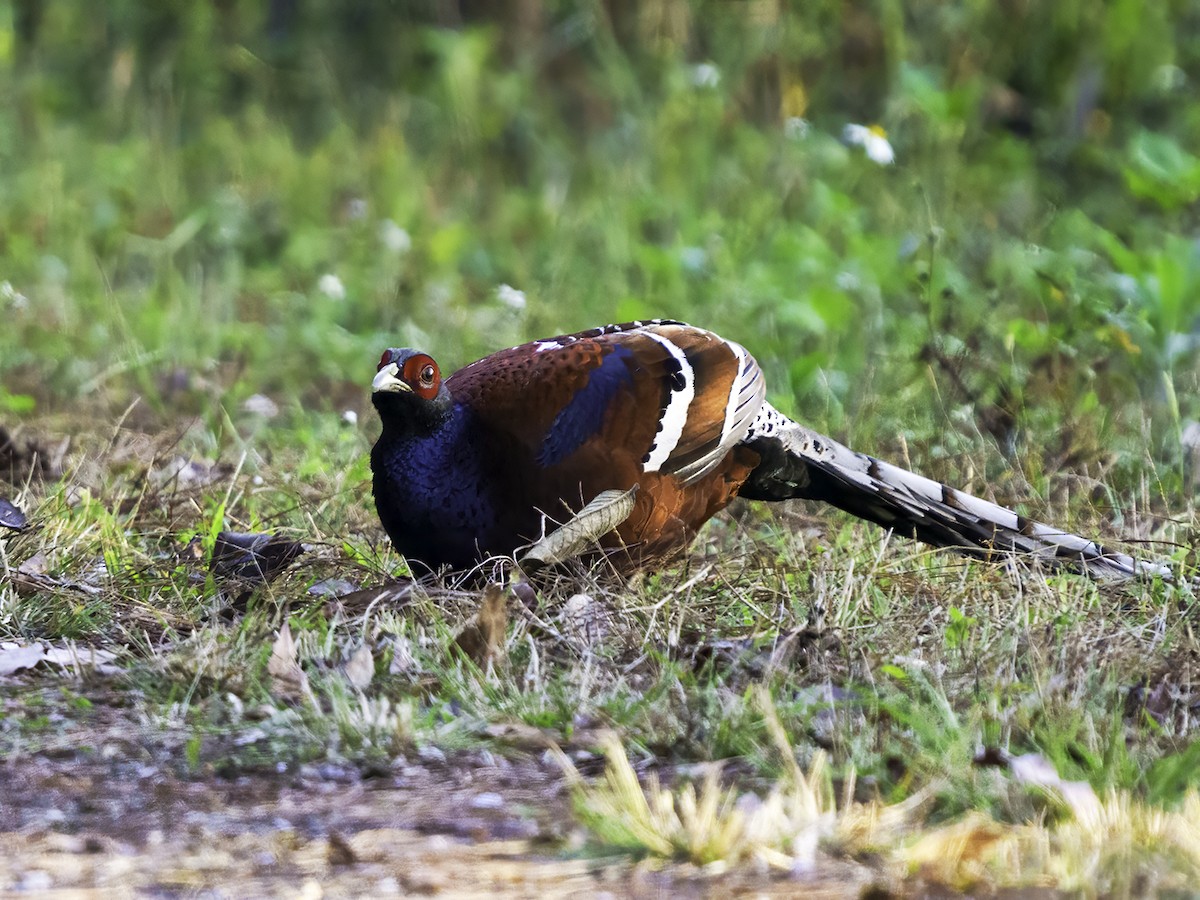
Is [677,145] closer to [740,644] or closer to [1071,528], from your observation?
[1071,528]

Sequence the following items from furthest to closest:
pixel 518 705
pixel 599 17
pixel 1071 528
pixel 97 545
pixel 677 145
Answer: pixel 599 17, pixel 677 145, pixel 1071 528, pixel 97 545, pixel 518 705

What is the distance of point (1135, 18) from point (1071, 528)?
4672 mm

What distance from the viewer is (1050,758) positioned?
2658 mm

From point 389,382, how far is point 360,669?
81cm

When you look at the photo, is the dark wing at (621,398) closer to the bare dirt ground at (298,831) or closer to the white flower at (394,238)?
the bare dirt ground at (298,831)

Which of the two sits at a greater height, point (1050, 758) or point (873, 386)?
point (873, 386)

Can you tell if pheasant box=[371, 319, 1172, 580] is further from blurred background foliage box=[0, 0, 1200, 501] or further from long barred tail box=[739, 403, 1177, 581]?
blurred background foliage box=[0, 0, 1200, 501]

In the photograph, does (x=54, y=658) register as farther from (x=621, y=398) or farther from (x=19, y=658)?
(x=621, y=398)

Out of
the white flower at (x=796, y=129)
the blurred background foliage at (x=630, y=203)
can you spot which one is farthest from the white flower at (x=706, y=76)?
the white flower at (x=796, y=129)

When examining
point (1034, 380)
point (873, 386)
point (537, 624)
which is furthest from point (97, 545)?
point (1034, 380)

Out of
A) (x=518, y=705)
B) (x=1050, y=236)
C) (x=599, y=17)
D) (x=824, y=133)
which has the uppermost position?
(x=599, y=17)

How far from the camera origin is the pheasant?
150 inches

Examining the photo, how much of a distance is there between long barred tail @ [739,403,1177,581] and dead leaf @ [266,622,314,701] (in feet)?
4.97

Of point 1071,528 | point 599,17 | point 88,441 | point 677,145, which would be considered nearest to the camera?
point 1071,528
